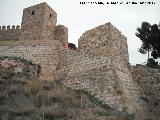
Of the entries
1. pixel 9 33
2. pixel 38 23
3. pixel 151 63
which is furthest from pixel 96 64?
pixel 9 33

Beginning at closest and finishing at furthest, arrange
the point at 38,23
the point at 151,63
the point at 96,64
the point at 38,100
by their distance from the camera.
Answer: the point at 38,100 → the point at 96,64 → the point at 38,23 → the point at 151,63

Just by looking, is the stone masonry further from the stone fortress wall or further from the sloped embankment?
the stone fortress wall

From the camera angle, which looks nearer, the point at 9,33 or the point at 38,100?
the point at 38,100

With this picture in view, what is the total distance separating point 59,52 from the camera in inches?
827

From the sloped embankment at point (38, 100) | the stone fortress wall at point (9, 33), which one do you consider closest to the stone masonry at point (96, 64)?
the sloped embankment at point (38, 100)

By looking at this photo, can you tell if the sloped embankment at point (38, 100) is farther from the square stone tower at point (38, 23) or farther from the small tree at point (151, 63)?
the small tree at point (151, 63)

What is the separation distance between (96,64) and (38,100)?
4.27 m

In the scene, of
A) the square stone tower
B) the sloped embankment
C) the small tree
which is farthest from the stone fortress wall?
the small tree

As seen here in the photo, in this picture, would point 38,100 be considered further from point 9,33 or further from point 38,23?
point 9,33

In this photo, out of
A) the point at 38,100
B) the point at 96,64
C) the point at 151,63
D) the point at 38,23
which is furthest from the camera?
the point at 151,63

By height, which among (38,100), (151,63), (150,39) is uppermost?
(150,39)

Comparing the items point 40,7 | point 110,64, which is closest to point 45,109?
point 110,64

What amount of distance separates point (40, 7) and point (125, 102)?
12594mm

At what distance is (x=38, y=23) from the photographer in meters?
24.4
